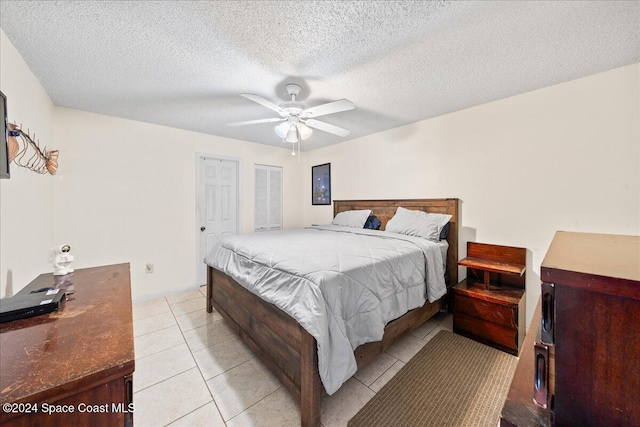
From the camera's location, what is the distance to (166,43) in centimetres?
163

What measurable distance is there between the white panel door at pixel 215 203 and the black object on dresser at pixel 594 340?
399 cm

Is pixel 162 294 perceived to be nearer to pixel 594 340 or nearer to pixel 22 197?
pixel 22 197

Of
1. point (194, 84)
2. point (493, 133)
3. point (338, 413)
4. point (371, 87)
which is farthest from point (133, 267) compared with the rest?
point (493, 133)

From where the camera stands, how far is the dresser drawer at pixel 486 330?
2.08 metres

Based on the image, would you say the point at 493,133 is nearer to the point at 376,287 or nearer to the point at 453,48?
the point at 453,48

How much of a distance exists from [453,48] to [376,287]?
69.2 inches

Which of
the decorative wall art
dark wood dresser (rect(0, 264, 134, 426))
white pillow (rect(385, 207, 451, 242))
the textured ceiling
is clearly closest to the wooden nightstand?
white pillow (rect(385, 207, 451, 242))

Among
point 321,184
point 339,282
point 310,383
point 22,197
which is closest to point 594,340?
point 339,282

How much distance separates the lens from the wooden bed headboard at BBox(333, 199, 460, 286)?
2.80 metres

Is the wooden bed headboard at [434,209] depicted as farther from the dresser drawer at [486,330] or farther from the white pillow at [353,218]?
the dresser drawer at [486,330]

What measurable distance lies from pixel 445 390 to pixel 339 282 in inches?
44.6

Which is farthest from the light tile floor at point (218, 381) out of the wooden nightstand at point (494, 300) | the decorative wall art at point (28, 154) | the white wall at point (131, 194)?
the decorative wall art at point (28, 154)

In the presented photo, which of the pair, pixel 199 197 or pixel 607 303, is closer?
pixel 607 303

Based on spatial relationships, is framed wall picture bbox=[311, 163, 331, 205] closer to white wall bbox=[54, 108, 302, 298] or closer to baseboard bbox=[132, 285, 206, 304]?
white wall bbox=[54, 108, 302, 298]
